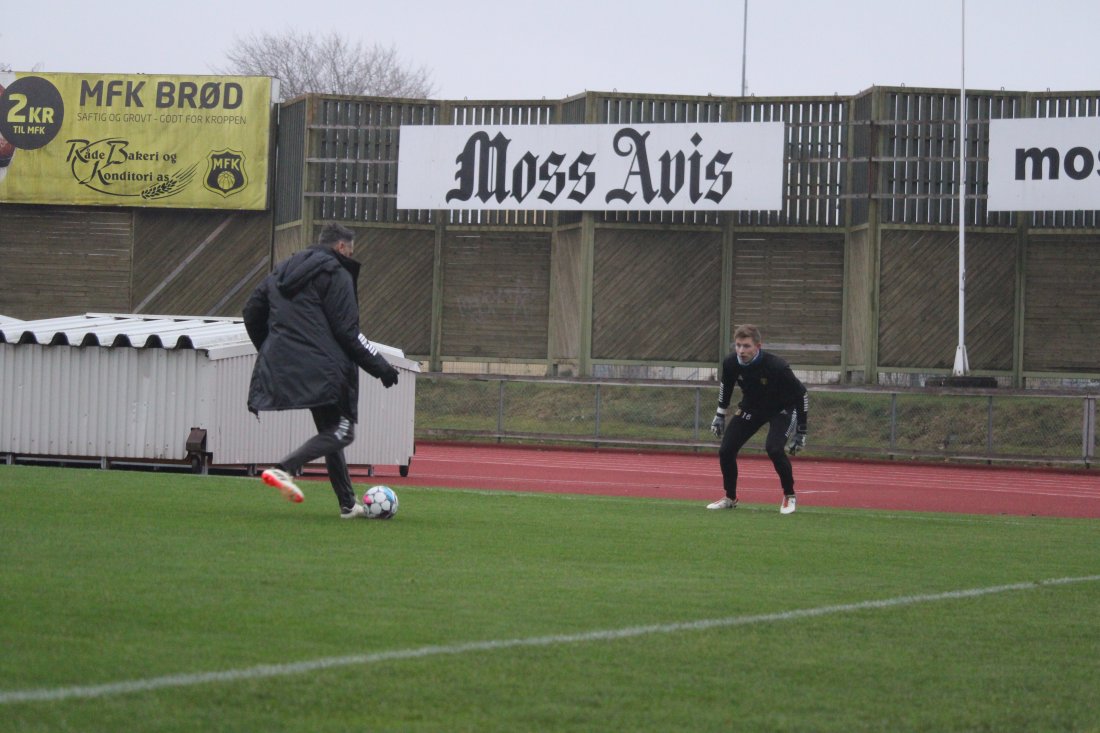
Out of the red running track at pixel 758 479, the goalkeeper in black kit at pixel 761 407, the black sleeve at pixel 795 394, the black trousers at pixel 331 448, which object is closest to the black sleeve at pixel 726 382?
the goalkeeper in black kit at pixel 761 407

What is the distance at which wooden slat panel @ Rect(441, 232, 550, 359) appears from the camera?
128 ft

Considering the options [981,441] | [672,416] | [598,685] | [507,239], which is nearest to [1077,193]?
[981,441]

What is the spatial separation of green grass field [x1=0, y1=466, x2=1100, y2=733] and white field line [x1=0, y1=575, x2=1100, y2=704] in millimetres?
16

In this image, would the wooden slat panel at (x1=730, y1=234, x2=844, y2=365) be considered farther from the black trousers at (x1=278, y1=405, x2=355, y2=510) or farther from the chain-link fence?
the black trousers at (x1=278, y1=405, x2=355, y2=510)

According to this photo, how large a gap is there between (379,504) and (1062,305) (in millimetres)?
27575

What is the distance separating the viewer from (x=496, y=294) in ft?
129

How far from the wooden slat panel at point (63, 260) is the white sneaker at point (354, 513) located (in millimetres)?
30943

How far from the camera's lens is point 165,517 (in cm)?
1089

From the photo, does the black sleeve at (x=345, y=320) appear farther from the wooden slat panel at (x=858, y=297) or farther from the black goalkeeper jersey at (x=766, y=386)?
the wooden slat panel at (x=858, y=297)

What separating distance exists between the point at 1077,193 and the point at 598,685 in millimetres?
32068

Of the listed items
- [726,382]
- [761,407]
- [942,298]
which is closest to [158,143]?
[942,298]

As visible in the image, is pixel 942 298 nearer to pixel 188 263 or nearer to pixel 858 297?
pixel 858 297

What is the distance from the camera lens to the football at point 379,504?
11.5m

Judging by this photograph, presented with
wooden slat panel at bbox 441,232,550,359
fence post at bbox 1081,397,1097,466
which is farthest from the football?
wooden slat panel at bbox 441,232,550,359
